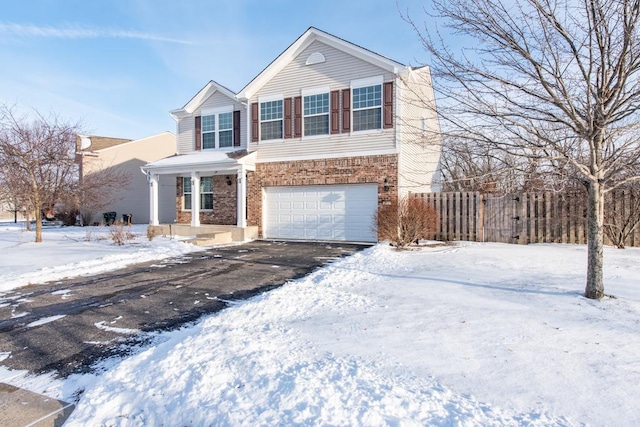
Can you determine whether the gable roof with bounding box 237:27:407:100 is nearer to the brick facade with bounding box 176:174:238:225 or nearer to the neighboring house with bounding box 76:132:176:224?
the brick facade with bounding box 176:174:238:225

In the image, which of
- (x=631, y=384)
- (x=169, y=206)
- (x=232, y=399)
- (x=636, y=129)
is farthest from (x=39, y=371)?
(x=169, y=206)

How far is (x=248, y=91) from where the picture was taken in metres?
14.7

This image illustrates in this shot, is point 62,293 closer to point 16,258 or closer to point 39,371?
point 39,371

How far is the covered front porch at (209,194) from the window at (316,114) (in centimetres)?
256

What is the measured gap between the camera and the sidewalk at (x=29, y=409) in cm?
273

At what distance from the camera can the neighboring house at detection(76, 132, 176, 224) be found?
24.4 m

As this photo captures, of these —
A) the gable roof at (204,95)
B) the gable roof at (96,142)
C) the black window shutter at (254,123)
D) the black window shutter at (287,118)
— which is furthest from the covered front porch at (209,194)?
the gable roof at (96,142)

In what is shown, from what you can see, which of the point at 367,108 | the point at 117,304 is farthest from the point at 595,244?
the point at 367,108

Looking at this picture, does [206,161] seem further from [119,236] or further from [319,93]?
[319,93]

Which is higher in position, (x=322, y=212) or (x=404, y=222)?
(x=322, y=212)

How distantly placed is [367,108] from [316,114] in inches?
78.8

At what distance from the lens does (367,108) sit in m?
12.9

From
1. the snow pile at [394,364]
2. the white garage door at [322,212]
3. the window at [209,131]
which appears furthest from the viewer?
the window at [209,131]

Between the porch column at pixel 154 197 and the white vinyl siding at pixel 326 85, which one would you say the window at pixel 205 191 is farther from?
the white vinyl siding at pixel 326 85
